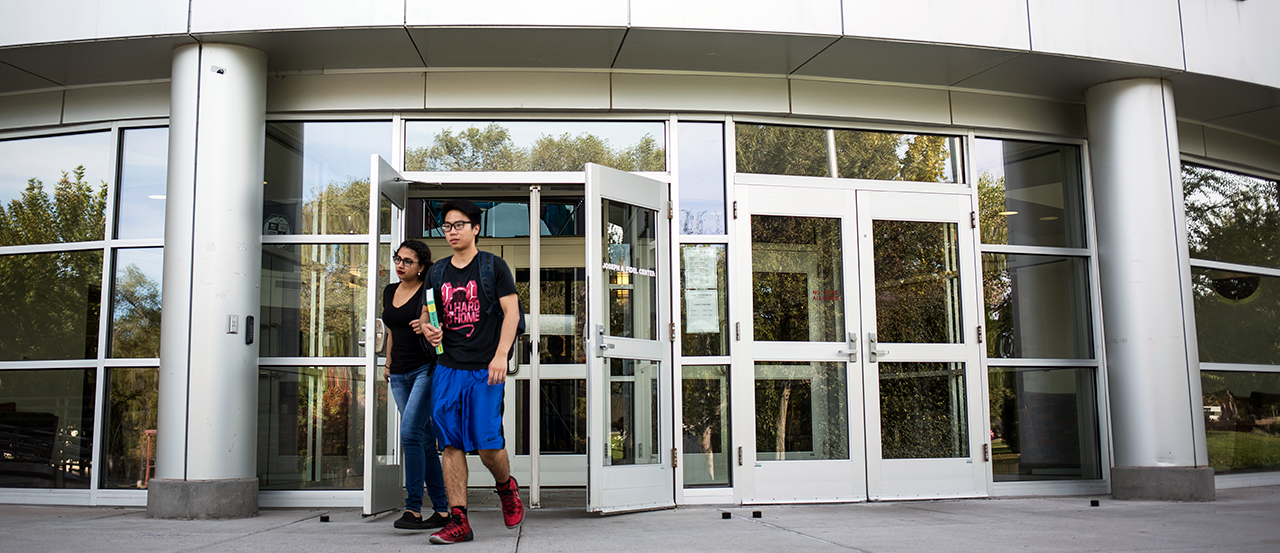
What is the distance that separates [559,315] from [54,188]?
3993 millimetres

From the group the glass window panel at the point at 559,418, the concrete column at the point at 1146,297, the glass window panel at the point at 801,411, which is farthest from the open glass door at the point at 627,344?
the concrete column at the point at 1146,297

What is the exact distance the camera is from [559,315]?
8.15m

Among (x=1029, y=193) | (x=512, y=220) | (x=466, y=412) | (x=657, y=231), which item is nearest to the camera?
(x=466, y=412)

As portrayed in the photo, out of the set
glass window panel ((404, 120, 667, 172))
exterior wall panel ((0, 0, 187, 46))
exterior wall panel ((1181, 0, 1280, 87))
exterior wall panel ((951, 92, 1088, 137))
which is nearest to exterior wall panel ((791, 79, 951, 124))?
exterior wall panel ((951, 92, 1088, 137))

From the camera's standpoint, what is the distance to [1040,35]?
607 centimetres

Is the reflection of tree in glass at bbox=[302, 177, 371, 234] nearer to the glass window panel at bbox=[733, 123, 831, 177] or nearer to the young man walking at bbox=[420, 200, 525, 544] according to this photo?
the young man walking at bbox=[420, 200, 525, 544]

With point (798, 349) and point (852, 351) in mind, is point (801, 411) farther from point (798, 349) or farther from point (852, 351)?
point (852, 351)

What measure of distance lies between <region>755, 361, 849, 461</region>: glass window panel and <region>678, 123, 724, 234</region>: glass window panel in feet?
3.46

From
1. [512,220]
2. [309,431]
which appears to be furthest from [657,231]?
[309,431]

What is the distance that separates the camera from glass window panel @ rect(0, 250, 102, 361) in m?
6.37

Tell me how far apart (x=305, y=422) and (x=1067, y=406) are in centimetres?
548

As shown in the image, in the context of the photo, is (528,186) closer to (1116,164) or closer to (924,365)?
(924,365)

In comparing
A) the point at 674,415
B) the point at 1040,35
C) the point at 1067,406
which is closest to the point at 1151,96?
the point at 1040,35

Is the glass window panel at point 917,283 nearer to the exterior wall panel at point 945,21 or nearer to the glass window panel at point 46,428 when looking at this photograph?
the exterior wall panel at point 945,21
